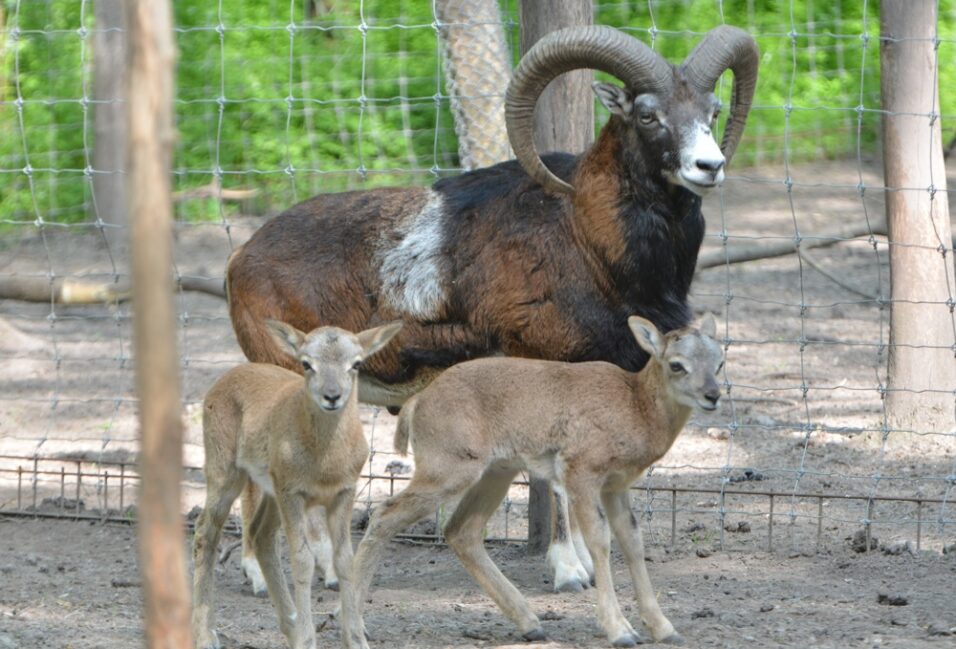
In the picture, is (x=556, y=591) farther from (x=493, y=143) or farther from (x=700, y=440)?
(x=493, y=143)

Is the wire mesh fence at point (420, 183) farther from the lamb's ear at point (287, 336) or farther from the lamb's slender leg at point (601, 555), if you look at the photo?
the lamb's ear at point (287, 336)

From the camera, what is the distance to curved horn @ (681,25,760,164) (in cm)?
827

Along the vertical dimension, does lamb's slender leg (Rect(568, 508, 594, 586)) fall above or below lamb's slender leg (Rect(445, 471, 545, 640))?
below

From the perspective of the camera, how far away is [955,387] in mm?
10180

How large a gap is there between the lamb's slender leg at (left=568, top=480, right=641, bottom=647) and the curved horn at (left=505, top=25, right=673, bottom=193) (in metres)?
1.99

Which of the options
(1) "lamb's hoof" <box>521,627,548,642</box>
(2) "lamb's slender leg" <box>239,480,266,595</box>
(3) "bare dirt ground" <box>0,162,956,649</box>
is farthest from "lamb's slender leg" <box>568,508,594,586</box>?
(2) "lamb's slender leg" <box>239,480,266,595</box>

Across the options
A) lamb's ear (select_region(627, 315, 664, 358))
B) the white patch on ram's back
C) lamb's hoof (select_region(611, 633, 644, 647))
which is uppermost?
the white patch on ram's back

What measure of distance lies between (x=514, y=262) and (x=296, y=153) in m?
11.9

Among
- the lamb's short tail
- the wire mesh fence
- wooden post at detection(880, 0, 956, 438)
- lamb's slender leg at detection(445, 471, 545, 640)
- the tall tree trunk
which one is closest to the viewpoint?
lamb's slender leg at detection(445, 471, 545, 640)

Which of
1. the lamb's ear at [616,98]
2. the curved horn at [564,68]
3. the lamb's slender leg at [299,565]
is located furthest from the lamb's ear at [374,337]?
the lamb's ear at [616,98]

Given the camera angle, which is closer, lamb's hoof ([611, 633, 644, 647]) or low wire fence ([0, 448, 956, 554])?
lamb's hoof ([611, 633, 644, 647])

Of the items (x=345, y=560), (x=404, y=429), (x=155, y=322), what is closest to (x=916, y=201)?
(x=404, y=429)

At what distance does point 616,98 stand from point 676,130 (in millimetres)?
451

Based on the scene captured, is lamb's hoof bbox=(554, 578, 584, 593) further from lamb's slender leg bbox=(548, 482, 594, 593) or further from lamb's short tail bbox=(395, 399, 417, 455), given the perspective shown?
lamb's short tail bbox=(395, 399, 417, 455)
